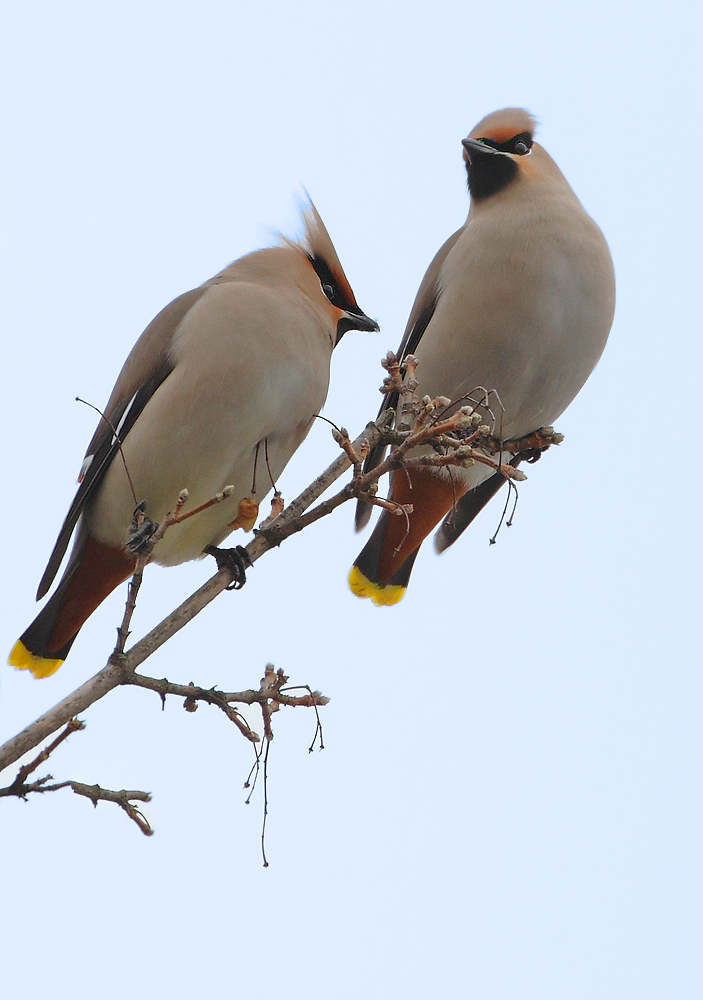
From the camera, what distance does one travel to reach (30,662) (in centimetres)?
365

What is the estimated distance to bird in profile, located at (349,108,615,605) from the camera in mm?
3799

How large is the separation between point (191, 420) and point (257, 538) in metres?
0.93

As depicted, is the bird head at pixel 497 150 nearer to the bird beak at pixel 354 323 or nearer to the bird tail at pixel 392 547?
the bird beak at pixel 354 323

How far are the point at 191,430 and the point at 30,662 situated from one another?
89cm

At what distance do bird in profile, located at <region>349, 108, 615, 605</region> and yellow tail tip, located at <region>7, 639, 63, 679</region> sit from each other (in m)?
1.09

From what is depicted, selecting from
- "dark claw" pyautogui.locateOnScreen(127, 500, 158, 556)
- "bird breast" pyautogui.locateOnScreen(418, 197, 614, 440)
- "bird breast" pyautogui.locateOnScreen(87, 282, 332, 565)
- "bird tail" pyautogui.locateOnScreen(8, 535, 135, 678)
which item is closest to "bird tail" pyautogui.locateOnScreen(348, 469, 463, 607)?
"bird breast" pyautogui.locateOnScreen(418, 197, 614, 440)

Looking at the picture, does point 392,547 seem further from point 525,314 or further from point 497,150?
point 497,150

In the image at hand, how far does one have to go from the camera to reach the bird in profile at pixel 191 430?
11.5 ft

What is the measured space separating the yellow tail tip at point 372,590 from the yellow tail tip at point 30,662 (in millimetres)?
1068

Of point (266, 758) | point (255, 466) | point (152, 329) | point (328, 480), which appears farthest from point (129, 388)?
point (266, 758)

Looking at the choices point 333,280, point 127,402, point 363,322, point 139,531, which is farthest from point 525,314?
point 139,531

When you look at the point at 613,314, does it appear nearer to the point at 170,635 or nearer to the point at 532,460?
the point at 532,460

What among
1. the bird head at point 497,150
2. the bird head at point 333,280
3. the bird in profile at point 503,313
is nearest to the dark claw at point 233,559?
the bird in profile at point 503,313

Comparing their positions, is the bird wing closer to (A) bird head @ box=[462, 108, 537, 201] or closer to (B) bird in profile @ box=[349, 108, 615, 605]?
(B) bird in profile @ box=[349, 108, 615, 605]
